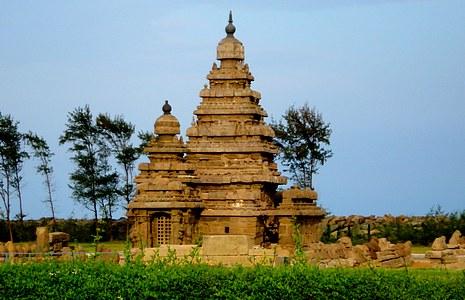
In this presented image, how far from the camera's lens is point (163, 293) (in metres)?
19.2

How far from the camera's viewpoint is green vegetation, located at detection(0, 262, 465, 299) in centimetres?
1922

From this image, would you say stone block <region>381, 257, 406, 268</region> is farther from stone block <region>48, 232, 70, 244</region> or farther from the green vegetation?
the green vegetation

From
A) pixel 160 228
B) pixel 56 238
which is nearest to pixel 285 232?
pixel 160 228

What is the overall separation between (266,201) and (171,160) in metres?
3.96

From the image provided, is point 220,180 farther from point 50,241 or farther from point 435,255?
point 435,255

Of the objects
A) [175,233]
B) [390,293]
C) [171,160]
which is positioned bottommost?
[390,293]

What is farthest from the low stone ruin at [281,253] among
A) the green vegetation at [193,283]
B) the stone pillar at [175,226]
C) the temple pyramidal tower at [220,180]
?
the stone pillar at [175,226]

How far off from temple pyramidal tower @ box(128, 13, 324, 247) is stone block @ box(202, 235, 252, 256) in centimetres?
1889

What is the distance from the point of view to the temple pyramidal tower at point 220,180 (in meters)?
43.1

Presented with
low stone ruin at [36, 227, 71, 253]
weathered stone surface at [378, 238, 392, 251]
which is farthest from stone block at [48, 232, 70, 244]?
weathered stone surface at [378, 238, 392, 251]

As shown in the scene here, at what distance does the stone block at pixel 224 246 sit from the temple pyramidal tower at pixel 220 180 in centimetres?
1889

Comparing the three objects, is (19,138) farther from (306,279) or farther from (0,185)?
(306,279)

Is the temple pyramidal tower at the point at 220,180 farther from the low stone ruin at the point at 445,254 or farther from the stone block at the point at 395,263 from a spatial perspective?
Result: the stone block at the point at 395,263

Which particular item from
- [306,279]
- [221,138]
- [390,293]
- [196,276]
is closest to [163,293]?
[196,276]
